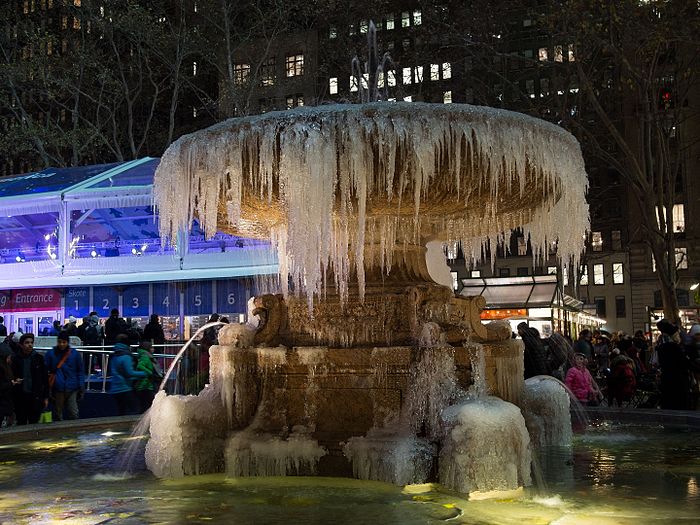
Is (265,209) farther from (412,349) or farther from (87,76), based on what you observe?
(87,76)

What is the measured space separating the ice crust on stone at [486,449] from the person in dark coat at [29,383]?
7.53 m

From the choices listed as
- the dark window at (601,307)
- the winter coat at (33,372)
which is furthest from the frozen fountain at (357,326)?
the dark window at (601,307)

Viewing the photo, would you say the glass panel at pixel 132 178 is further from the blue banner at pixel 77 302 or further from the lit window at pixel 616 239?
the lit window at pixel 616 239

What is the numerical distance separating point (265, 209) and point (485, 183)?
2.33 metres

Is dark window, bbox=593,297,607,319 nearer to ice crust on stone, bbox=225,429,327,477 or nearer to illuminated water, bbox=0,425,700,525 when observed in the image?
illuminated water, bbox=0,425,700,525

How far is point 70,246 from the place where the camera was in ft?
77.0

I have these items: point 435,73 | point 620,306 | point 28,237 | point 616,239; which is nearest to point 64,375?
point 28,237

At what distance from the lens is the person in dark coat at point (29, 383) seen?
38.0 feet

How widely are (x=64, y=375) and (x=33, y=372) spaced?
0.52 metres

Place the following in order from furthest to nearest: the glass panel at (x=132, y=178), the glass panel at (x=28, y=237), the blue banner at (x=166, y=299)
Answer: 1. the glass panel at (x=28, y=237)
2. the blue banner at (x=166, y=299)
3. the glass panel at (x=132, y=178)

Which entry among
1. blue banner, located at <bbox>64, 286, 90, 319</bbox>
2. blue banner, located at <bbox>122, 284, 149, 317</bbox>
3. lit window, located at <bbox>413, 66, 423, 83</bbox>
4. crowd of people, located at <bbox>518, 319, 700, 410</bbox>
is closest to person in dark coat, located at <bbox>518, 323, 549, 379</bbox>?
crowd of people, located at <bbox>518, 319, 700, 410</bbox>

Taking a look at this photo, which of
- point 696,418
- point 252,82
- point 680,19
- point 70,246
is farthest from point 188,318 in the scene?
point 696,418

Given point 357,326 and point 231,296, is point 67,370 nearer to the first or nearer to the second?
point 357,326

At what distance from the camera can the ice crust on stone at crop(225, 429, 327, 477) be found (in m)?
6.77
